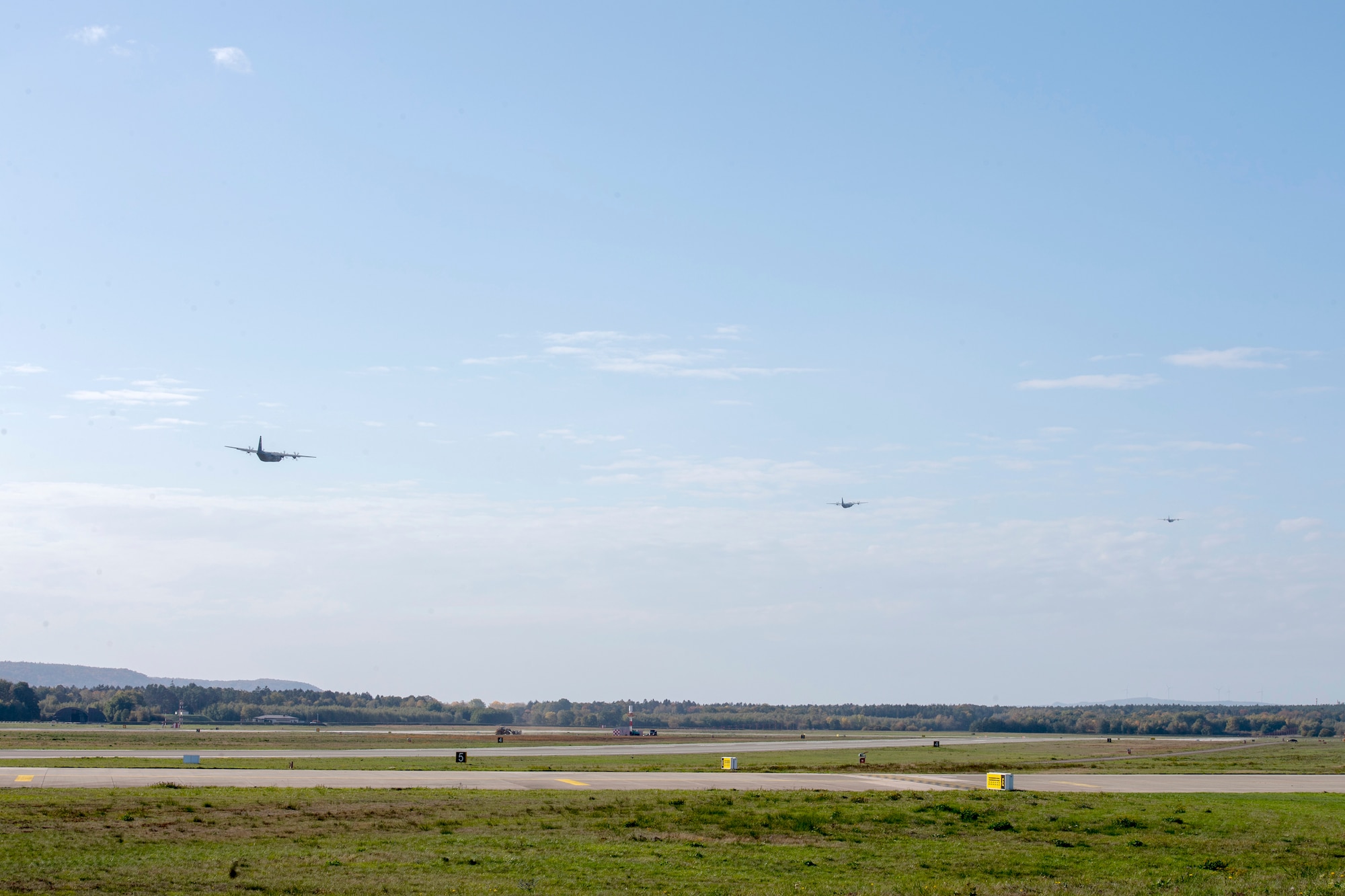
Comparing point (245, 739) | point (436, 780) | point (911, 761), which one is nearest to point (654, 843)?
point (436, 780)

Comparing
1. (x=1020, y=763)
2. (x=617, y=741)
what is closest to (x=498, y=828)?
(x=1020, y=763)

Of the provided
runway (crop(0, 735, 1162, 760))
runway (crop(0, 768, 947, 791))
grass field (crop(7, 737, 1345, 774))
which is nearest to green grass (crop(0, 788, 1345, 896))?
runway (crop(0, 768, 947, 791))

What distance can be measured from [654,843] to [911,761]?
62.6 meters

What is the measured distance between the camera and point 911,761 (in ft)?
292

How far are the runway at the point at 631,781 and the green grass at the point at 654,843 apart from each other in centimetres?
537

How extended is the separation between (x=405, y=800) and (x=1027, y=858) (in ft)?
71.4

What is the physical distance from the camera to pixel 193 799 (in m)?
37.3

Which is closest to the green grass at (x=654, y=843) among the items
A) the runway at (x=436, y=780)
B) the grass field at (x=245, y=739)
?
the runway at (x=436, y=780)

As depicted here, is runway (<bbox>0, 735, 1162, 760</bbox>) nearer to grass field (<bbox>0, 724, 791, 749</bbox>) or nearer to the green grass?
grass field (<bbox>0, 724, 791, 749</bbox>)

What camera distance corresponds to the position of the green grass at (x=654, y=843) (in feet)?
82.6

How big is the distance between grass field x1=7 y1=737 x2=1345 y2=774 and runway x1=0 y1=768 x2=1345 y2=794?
5278 millimetres

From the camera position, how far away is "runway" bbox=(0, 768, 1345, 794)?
46.7 m

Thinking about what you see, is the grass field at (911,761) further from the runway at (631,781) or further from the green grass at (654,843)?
the green grass at (654,843)

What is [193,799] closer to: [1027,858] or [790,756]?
[1027,858]
